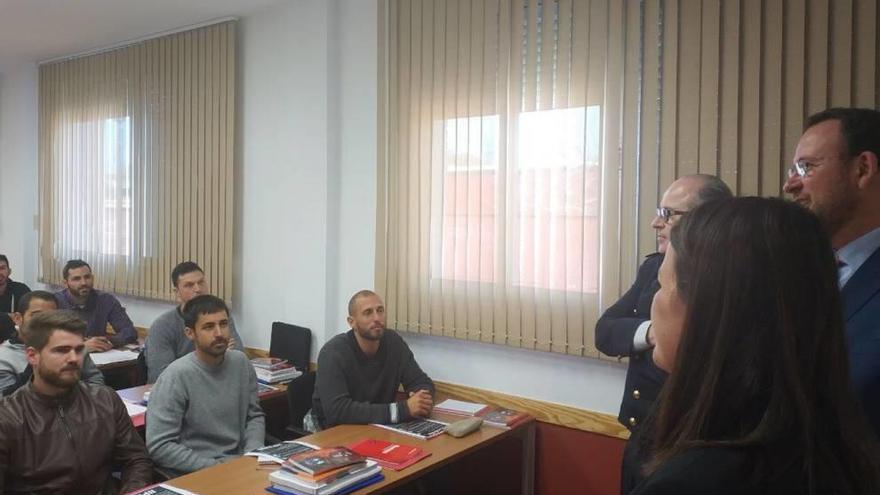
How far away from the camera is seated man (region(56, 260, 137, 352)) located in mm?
4812

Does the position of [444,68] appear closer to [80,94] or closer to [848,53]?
[848,53]

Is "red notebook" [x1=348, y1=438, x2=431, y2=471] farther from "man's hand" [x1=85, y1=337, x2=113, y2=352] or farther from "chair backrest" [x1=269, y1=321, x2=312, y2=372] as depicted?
"man's hand" [x1=85, y1=337, x2=113, y2=352]

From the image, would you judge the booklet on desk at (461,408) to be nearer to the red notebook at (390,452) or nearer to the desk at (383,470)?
the desk at (383,470)

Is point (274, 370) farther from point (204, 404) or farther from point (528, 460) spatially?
point (528, 460)

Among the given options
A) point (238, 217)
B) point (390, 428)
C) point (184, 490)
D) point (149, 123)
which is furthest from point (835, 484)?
point (149, 123)

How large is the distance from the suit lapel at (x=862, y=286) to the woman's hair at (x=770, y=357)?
46 cm

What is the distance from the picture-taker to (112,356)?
4.34 m

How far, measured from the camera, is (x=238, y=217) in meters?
4.73

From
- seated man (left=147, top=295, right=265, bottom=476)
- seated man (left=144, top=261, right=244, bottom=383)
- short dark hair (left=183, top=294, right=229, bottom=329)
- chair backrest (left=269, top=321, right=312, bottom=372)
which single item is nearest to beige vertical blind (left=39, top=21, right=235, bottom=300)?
chair backrest (left=269, top=321, right=312, bottom=372)

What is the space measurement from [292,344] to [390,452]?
1.87 meters

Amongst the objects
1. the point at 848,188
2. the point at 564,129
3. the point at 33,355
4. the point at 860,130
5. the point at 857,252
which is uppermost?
the point at 564,129

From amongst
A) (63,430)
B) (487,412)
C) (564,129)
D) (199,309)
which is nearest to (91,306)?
(199,309)

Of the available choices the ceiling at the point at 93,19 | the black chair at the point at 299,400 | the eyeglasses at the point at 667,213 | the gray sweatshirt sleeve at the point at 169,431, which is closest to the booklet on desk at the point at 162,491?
the gray sweatshirt sleeve at the point at 169,431

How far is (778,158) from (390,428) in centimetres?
205
